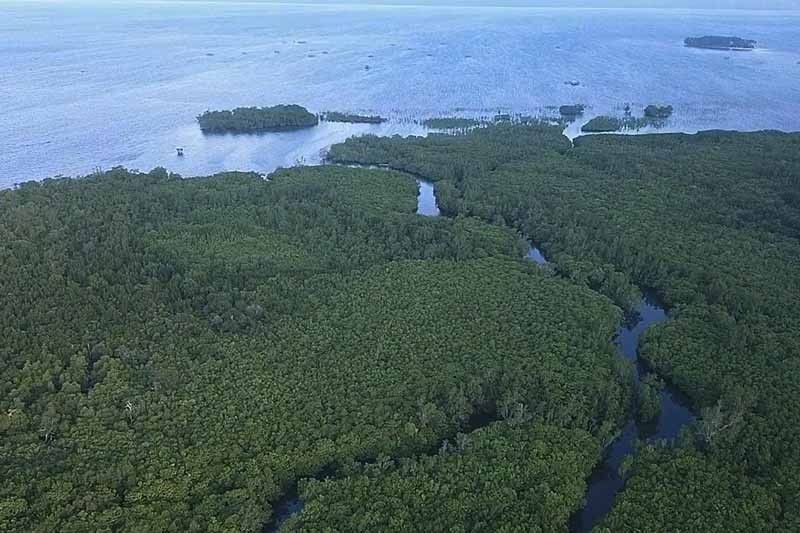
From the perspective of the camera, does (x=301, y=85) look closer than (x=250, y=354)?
No

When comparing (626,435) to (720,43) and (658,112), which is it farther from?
(720,43)

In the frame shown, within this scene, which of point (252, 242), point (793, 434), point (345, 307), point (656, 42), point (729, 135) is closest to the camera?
point (793, 434)

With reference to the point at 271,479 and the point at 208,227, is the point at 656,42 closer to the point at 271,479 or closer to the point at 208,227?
the point at 208,227

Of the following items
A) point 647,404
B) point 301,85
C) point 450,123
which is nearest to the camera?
point 647,404

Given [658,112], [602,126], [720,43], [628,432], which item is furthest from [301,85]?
[720,43]

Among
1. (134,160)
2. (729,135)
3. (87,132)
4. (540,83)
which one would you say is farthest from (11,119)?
(729,135)

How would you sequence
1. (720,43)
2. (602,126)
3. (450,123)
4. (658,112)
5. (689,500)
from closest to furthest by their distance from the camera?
1. (689,500)
2. (602,126)
3. (450,123)
4. (658,112)
5. (720,43)
